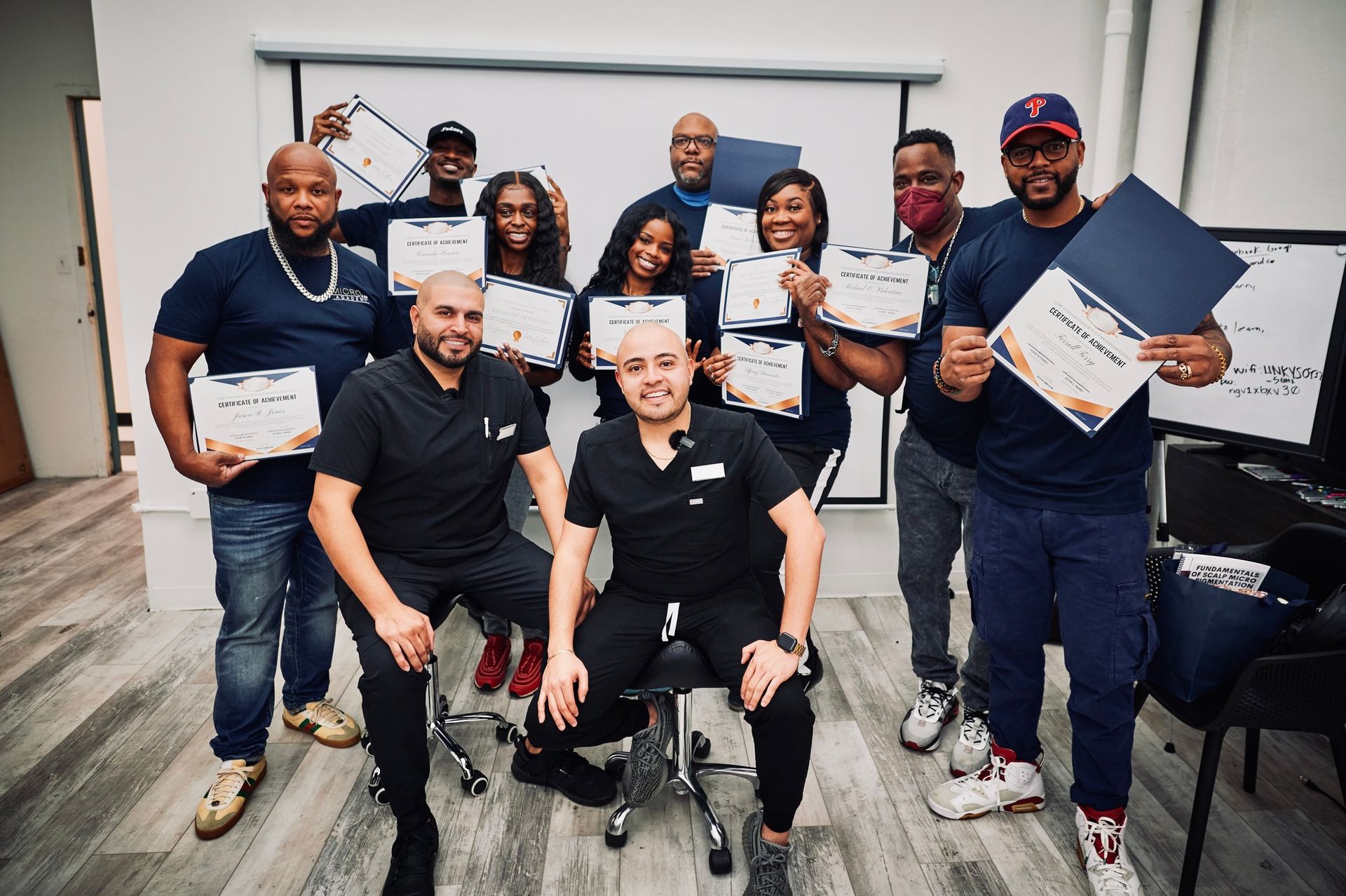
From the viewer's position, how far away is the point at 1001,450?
2156 millimetres

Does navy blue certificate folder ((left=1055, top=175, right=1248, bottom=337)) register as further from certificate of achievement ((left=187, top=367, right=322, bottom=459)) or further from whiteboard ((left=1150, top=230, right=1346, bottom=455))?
certificate of achievement ((left=187, top=367, right=322, bottom=459))

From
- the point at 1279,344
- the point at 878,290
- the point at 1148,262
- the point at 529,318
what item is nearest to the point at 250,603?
the point at 529,318

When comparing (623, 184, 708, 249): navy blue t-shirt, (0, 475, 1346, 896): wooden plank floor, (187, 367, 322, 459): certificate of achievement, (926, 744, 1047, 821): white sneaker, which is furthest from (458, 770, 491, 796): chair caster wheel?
(623, 184, 708, 249): navy blue t-shirt

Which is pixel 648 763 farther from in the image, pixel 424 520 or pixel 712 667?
pixel 424 520

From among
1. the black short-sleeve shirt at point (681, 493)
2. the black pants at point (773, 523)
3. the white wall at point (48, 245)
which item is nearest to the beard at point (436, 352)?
the black short-sleeve shirt at point (681, 493)

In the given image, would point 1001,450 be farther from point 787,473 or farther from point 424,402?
point 424,402

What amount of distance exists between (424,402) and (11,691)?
2043 millimetres

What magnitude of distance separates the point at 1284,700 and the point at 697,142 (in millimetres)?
2463

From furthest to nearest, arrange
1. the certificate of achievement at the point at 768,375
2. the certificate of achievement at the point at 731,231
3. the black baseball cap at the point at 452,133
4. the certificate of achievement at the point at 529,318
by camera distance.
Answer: the black baseball cap at the point at 452,133
the certificate of achievement at the point at 731,231
the certificate of achievement at the point at 529,318
the certificate of achievement at the point at 768,375

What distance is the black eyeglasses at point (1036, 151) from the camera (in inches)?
76.5

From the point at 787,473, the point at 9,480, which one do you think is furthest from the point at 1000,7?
the point at 9,480

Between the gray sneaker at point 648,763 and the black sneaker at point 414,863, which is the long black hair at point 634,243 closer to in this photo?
the gray sneaker at point 648,763

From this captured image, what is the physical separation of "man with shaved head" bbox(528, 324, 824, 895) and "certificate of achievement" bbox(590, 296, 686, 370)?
1.74 ft

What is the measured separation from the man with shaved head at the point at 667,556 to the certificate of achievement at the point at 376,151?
1438 mm
